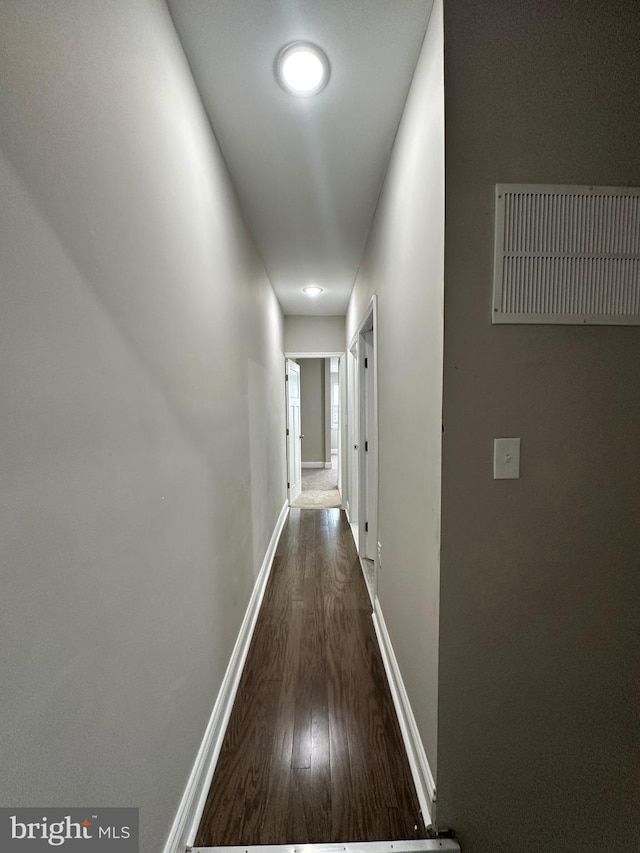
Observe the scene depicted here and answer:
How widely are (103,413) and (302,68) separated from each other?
55.7 inches

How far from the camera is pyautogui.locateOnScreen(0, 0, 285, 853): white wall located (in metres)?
0.52

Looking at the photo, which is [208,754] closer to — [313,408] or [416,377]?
[416,377]

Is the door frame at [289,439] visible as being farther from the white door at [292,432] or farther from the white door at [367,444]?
the white door at [367,444]

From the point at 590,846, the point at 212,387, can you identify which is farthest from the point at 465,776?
the point at 212,387

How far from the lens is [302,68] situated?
116 centimetres

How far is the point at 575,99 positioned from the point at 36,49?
134cm

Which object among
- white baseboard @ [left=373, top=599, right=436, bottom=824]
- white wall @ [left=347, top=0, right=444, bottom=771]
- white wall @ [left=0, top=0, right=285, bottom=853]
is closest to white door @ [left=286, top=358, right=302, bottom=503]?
white wall @ [left=347, top=0, right=444, bottom=771]

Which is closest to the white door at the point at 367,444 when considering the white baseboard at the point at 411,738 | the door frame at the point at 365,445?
the door frame at the point at 365,445

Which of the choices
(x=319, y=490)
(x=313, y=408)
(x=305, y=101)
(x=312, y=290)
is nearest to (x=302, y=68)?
(x=305, y=101)

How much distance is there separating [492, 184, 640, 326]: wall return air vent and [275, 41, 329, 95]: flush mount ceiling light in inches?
33.2

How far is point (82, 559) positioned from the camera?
641 mm

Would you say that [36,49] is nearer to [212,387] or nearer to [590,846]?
[212,387]

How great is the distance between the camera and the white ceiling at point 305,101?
1016 millimetres

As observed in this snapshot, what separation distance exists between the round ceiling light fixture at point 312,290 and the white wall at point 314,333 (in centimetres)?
83
